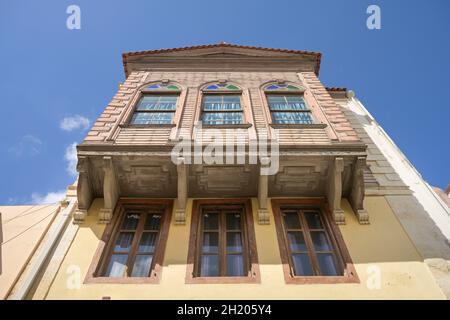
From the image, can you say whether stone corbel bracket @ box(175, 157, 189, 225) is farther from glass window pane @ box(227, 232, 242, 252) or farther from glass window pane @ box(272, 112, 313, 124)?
glass window pane @ box(272, 112, 313, 124)

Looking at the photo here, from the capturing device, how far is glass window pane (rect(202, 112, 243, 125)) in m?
8.09

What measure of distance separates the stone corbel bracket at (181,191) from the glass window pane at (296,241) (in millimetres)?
2182

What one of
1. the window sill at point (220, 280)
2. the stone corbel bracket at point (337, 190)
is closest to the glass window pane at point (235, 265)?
the window sill at point (220, 280)

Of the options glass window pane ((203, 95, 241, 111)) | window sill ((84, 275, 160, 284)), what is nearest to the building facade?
window sill ((84, 275, 160, 284))

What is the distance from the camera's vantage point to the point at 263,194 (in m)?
6.66

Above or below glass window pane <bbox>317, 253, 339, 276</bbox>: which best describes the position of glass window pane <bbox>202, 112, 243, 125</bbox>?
above

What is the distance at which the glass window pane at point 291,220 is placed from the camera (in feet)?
22.1

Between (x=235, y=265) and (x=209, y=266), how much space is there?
0.48 m

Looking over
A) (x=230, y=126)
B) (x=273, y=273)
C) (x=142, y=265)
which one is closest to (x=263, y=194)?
(x=273, y=273)

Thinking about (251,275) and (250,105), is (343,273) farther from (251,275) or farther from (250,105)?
(250,105)

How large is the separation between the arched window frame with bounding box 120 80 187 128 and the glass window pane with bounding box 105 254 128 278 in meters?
3.01

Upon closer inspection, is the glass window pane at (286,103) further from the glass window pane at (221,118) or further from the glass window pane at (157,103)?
the glass window pane at (157,103)
